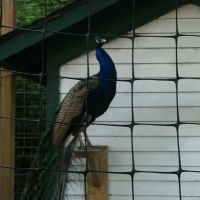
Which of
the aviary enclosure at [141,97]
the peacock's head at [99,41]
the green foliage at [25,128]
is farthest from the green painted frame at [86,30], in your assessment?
the green foliage at [25,128]

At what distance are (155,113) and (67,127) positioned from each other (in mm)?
587

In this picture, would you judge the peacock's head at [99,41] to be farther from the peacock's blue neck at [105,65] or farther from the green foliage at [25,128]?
the green foliage at [25,128]

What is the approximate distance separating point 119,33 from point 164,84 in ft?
1.44

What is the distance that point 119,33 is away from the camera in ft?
12.9

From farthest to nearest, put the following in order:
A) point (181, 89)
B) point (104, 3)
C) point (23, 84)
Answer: point (23, 84) < point (181, 89) < point (104, 3)

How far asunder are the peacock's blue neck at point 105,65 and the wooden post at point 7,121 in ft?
1.96

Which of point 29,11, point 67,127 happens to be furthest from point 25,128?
point 67,127

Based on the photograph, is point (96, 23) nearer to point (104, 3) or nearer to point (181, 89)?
point (104, 3)

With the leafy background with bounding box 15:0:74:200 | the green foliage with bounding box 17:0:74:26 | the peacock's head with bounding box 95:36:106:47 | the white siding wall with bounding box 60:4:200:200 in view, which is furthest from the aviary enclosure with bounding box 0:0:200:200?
the green foliage with bounding box 17:0:74:26

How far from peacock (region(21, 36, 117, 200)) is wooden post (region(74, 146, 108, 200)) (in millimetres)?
165

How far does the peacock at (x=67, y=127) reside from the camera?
3.77 meters

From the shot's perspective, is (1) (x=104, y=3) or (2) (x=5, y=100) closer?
(1) (x=104, y=3)

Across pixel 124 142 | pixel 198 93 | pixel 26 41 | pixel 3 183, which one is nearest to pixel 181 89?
pixel 198 93

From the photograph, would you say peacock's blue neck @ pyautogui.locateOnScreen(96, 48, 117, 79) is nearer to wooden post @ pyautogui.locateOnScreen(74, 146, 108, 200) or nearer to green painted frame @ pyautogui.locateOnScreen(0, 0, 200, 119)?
green painted frame @ pyautogui.locateOnScreen(0, 0, 200, 119)
